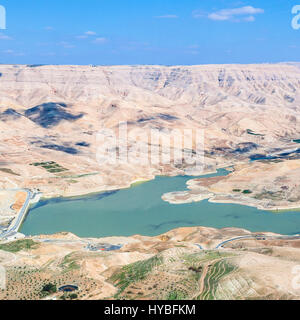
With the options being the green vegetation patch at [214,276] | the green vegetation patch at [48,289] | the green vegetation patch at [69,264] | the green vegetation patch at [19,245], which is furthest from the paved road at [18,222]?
the green vegetation patch at [214,276]

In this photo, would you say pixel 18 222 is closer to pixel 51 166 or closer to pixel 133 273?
pixel 51 166

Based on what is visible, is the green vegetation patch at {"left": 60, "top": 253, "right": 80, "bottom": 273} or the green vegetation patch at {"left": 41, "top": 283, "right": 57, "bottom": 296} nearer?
the green vegetation patch at {"left": 41, "top": 283, "right": 57, "bottom": 296}

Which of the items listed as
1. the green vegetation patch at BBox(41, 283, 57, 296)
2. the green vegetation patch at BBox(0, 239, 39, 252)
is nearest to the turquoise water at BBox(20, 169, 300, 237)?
the green vegetation patch at BBox(0, 239, 39, 252)

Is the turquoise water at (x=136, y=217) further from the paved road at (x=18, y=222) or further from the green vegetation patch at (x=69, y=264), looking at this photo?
the green vegetation patch at (x=69, y=264)

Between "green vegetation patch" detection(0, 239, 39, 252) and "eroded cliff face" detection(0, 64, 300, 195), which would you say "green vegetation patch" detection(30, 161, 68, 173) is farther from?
"green vegetation patch" detection(0, 239, 39, 252)

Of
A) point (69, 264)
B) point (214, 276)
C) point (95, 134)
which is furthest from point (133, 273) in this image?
point (95, 134)
